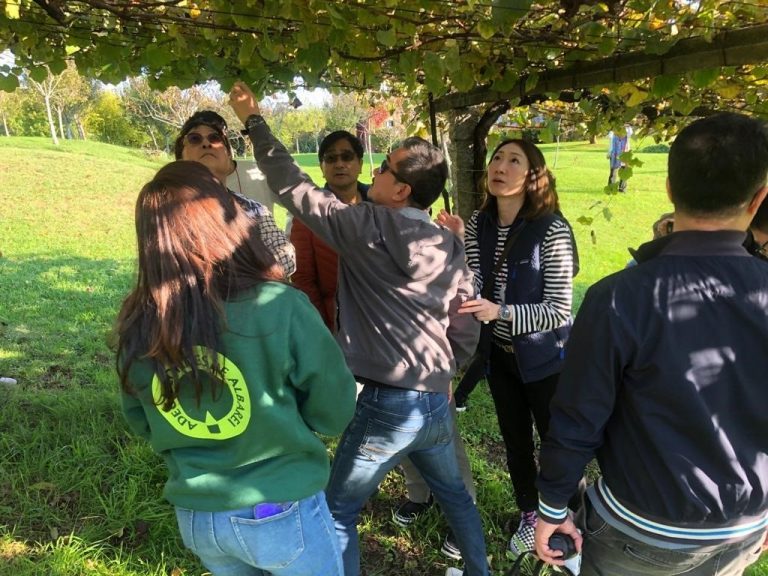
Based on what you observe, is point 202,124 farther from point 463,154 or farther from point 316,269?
point 463,154

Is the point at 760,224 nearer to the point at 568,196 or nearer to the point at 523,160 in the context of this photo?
the point at 523,160

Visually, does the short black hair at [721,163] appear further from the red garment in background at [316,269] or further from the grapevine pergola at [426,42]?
the red garment in background at [316,269]

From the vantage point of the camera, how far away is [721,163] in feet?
3.76

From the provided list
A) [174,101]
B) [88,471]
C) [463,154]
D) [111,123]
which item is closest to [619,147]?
[463,154]

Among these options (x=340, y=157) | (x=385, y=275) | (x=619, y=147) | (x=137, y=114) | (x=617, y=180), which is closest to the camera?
(x=385, y=275)

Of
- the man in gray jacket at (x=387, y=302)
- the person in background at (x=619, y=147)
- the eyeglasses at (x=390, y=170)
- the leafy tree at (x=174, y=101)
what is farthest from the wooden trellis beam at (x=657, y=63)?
the leafy tree at (x=174, y=101)

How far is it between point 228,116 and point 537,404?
24.1m

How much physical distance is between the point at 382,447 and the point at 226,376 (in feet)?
2.53

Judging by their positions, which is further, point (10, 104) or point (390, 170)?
point (10, 104)

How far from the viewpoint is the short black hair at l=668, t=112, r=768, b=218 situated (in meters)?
1.14

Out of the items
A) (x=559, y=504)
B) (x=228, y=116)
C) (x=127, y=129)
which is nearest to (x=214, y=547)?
(x=559, y=504)

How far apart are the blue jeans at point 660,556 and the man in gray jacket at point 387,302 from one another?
66 cm

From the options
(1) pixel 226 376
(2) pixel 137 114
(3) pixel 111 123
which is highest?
(3) pixel 111 123

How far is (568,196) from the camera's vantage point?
53.5 ft
